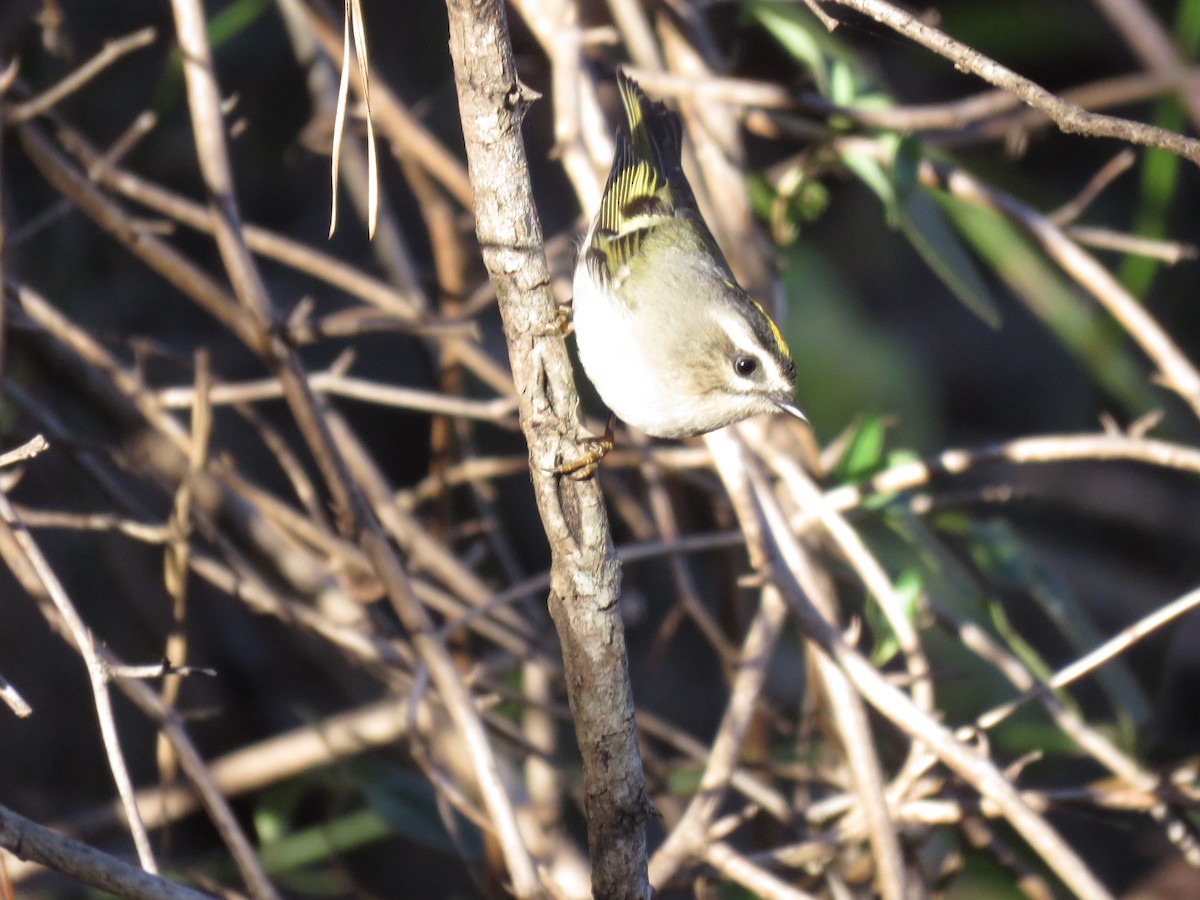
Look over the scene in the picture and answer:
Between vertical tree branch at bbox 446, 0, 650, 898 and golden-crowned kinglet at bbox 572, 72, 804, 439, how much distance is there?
25.4 inches

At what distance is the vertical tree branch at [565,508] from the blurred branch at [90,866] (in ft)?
1.75

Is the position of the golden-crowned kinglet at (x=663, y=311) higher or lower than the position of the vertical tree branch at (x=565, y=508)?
higher

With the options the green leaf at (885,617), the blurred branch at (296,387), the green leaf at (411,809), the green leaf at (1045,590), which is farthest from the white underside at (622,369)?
the green leaf at (411,809)

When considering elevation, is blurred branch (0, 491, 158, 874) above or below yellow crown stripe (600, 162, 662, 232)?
below

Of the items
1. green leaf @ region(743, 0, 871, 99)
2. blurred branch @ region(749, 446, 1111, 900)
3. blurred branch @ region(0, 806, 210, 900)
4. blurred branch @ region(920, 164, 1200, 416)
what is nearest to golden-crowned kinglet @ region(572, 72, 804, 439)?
blurred branch @ region(749, 446, 1111, 900)

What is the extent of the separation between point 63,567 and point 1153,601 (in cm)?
423

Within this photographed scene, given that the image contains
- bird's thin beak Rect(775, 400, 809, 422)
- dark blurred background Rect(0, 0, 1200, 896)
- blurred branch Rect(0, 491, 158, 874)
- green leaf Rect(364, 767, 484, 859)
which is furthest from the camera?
dark blurred background Rect(0, 0, 1200, 896)

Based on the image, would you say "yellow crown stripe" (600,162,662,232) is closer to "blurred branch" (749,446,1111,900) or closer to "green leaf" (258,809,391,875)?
"blurred branch" (749,446,1111,900)

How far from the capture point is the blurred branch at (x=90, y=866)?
1.47m

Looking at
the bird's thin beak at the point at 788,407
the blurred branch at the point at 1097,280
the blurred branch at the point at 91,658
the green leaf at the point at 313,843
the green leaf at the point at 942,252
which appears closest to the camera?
the blurred branch at the point at 91,658

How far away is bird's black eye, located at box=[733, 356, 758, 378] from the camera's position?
7.77 ft

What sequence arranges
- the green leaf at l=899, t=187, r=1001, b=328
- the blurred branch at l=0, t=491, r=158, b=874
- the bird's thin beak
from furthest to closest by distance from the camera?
the green leaf at l=899, t=187, r=1001, b=328, the bird's thin beak, the blurred branch at l=0, t=491, r=158, b=874

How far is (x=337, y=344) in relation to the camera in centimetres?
459

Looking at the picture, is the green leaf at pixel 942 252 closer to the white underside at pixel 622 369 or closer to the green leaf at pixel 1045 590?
the green leaf at pixel 1045 590
